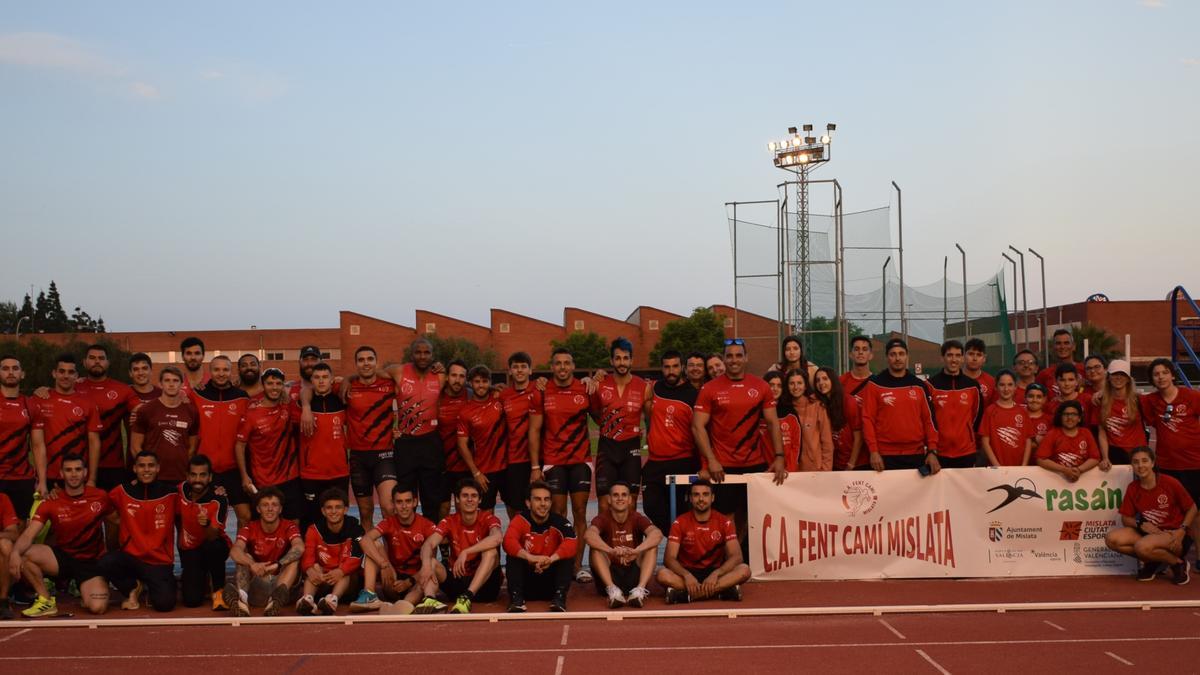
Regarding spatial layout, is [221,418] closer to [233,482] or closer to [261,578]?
[233,482]

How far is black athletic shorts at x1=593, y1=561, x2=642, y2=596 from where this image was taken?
324 inches

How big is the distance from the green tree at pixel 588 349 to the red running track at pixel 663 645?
50.0m

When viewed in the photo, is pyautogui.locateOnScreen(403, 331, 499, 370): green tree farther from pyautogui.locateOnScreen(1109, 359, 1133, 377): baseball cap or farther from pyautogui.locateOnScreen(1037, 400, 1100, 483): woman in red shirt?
pyautogui.locateOnScreen(1037, 400, 1100, 483): woman in red shirt

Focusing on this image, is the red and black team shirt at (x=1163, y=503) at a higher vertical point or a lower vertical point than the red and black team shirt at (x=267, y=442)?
lower

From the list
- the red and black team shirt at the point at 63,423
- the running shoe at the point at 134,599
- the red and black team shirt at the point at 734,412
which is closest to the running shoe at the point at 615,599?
the red and black team shirt at the point at 734,412

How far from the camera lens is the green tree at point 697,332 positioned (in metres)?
56.7

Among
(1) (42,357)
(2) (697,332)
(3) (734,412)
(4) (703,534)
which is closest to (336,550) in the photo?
(4) (703,534)

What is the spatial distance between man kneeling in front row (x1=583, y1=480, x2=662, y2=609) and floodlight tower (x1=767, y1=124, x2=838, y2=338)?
15.7m

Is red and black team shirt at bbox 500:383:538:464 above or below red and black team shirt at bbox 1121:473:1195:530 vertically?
above

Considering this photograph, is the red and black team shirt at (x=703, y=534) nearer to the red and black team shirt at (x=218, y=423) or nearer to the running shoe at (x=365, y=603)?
the running shoe at (x=365, y=603)

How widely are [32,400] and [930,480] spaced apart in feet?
24.5

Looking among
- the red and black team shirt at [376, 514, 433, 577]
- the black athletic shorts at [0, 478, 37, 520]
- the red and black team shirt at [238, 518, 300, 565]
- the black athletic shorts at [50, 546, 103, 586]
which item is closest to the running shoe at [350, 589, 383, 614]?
the red and black team shirt at [376, 514, 433, 577]

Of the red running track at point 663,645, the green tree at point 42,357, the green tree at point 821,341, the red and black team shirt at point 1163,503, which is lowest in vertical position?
the red running track at point 663,645

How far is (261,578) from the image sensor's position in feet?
26.7
